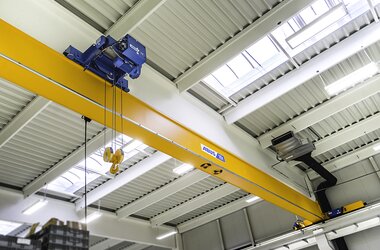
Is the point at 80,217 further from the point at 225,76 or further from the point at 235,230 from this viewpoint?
the point at 225,76

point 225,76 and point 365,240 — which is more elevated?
point 225,76

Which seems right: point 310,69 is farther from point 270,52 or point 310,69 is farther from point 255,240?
point 255,240

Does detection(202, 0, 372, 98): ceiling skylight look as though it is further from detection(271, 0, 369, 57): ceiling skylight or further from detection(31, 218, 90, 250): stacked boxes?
detection(31, 218, 90, 250): stacked boxes

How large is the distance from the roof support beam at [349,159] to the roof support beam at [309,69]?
4774 mm

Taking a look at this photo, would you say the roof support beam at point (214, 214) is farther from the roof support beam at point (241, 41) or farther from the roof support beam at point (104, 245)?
the roof support beam at point (241, 41)

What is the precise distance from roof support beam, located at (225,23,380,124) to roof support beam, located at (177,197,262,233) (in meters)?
5.46

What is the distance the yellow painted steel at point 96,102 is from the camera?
395 centimetres

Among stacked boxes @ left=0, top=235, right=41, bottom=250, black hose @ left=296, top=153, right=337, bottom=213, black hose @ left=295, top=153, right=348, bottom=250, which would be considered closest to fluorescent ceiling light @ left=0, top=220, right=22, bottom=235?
stacked boxes @ left=0, top=235, right=41, bottom=250

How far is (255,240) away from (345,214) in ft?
10.6

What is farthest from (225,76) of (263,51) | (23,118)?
(23,118)

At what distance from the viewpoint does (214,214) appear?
12711mm

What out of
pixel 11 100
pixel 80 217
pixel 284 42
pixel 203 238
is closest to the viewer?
pixel 284 42

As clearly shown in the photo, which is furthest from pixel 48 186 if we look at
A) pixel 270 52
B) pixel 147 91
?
pixel 270 52

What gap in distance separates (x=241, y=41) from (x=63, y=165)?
5.34 metres
